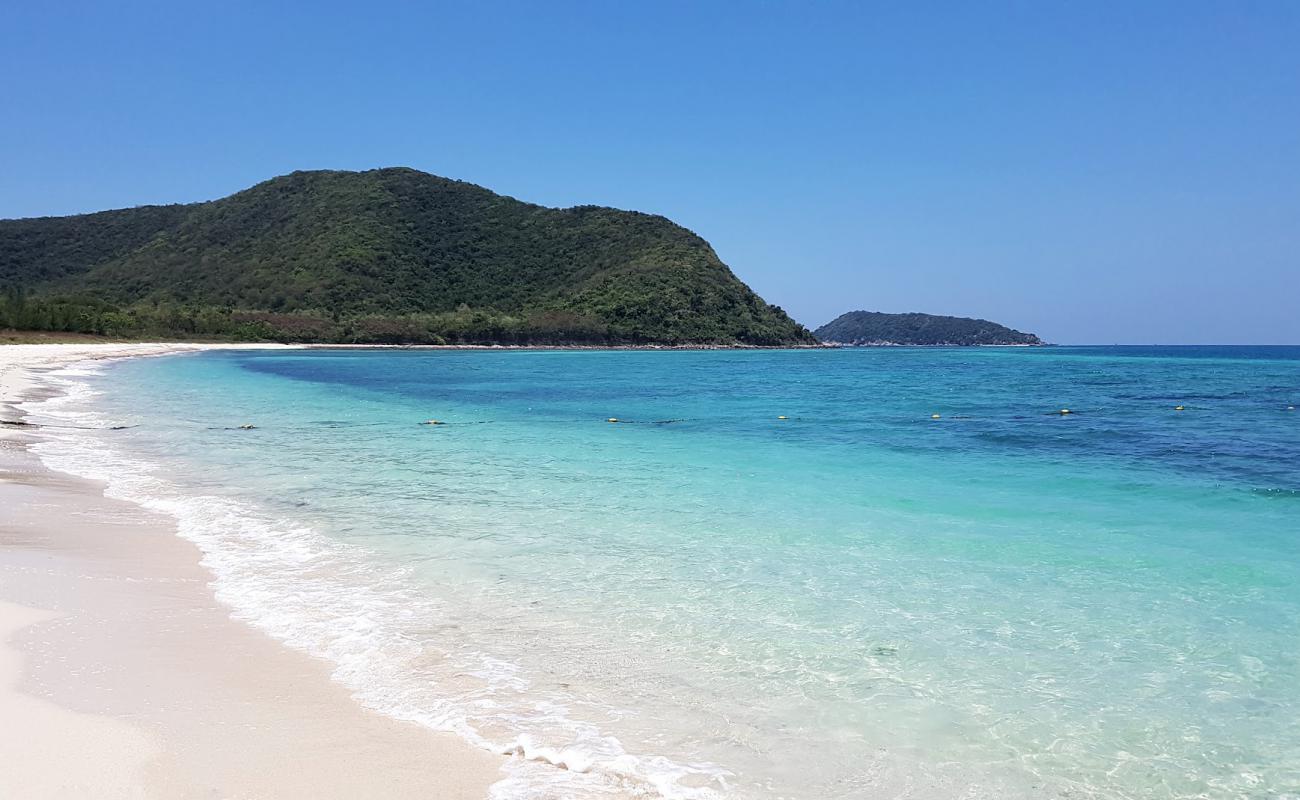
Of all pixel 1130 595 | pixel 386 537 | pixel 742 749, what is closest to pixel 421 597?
pixel 386 537

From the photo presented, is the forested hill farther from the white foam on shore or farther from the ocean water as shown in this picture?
the white foam on shore

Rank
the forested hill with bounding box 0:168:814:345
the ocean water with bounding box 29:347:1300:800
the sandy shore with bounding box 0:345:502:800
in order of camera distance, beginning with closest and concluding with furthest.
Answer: the sandy shore with bounding box 0:345:502:800 → the ocean water with bounding box 29:347:1300:800 → the forested hill with bounding box 0:168:814:345

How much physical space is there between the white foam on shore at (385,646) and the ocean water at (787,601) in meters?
0.02

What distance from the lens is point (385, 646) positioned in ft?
15.9

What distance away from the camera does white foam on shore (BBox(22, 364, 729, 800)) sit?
3.39 meters

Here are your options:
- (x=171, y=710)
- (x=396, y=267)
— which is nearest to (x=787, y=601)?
(x=171, y=710)

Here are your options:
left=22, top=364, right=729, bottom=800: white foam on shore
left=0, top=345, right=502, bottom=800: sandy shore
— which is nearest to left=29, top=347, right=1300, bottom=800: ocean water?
left=22, top=364, right=729, bottom=800: white foam on shore

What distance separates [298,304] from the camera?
377 ft

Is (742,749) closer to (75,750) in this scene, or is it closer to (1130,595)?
(75,750)

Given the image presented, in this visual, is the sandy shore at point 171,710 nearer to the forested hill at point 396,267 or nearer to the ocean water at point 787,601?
the ocean water at point 787,601

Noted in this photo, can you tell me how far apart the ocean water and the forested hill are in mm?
95144

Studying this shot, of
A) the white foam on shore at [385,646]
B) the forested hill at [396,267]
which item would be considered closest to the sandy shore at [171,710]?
the white foam on shore at [385,646]

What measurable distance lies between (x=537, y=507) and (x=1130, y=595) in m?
6.04

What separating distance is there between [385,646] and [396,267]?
5207 inches
